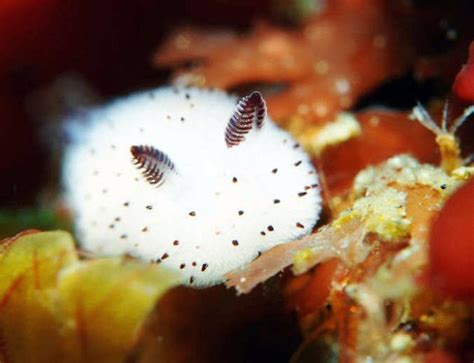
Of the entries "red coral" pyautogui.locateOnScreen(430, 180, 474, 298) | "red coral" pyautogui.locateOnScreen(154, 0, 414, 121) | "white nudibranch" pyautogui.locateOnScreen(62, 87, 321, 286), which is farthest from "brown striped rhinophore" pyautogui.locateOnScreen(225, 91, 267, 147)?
"red coral" pyautogui.locateOnScreen(154, 0, 414, 121)

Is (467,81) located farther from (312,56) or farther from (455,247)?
(312,56)

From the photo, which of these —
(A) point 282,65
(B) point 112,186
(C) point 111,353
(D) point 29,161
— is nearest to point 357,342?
(C) point 111,353

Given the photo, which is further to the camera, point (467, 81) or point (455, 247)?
point (467, 81)

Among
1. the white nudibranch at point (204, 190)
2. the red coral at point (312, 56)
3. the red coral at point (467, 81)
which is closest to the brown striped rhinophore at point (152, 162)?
the white nudibranch at point (204, 190)

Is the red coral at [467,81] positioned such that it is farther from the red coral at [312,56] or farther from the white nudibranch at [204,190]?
the red coral at [312,56]

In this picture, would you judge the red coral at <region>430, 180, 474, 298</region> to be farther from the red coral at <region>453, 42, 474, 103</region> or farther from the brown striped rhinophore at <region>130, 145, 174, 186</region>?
the brown striped rhinophore at <region>130, 145, 174, 186</region>

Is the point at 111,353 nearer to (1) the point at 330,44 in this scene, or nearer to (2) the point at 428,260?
(2) the point at 428,260

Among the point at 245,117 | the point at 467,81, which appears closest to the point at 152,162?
the point at 245,117

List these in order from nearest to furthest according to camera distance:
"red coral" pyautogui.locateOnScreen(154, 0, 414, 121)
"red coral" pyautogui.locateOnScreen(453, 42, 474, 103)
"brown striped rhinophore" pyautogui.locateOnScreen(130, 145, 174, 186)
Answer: "brown striped rhinophore" pyautogui.locateOnScreen(130, 145, 174, 186), "red coral" pyautogui.locateOnScreen(453, 42, 474, 103), "red coral" pyautogui.locateOnScreen(154, 0, 414, 121)
